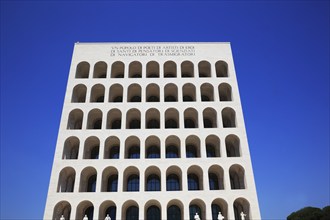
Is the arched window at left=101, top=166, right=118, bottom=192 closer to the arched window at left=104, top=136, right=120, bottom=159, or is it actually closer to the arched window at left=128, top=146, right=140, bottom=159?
the arched window at left=104, top=136, right=120, bottom=159

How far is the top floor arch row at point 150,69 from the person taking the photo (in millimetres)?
35812

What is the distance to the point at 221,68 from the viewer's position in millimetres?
38156

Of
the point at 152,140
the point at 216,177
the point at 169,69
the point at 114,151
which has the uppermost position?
the point at 169,69

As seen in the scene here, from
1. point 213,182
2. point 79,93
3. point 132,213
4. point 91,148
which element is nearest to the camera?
point 132,213

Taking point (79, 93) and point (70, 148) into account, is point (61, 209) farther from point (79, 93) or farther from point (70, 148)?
point (79, 93)

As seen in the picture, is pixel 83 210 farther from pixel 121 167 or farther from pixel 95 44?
pixel 95 44

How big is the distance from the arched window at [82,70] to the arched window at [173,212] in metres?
19.4

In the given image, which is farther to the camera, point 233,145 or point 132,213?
point 233,145

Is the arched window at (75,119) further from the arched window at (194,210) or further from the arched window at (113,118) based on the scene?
the arched window at (194,210)

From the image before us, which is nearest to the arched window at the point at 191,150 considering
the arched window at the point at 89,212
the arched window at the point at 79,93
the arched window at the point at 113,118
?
the arched window at the point at 113,118

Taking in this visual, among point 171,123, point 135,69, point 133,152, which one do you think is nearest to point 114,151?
point 133,152

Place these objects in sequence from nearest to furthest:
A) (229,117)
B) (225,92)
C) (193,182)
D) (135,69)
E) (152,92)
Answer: (193,182), (229,117), (152,92), (225,92), (135,69)

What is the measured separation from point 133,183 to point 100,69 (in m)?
15.4

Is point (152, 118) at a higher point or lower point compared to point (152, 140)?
higher
